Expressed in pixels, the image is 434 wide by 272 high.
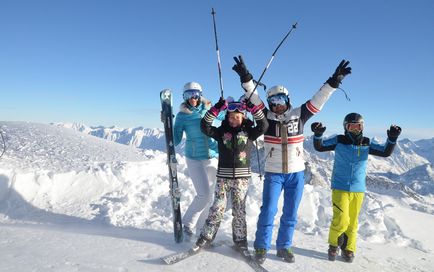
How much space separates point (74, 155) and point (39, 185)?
2361 mm

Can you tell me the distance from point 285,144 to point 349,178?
132 centimetres

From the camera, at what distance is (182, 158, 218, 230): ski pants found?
615 centimetres

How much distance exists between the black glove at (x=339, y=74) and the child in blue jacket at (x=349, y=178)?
2.38 feet

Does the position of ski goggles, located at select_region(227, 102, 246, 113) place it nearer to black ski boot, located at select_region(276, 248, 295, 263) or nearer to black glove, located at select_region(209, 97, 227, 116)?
black glove, located at select_region(209, 97, 227, 116)

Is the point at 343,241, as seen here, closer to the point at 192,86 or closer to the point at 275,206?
the point at 275,206

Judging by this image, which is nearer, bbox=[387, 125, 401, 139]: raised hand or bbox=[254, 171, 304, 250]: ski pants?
bbox=[254, 171, 304, 250]: ski pants

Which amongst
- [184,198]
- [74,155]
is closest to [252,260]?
[184,198]

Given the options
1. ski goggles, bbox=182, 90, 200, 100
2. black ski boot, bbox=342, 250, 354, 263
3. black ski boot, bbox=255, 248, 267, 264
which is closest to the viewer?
black ski boot, bbox=255, 248, 267, 264

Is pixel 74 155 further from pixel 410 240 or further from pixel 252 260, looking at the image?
pixel 410 240

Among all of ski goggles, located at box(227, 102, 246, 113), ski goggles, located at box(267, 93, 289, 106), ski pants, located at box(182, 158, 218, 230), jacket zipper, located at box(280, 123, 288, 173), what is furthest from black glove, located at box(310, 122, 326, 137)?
ski pants, located at box(182, 158, 218, 230)

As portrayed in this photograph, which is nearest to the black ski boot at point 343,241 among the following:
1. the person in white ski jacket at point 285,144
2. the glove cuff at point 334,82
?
the person in white ski jacket at point 285,144

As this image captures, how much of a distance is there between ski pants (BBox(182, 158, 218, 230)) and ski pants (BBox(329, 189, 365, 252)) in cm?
219

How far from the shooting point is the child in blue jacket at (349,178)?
5859mm

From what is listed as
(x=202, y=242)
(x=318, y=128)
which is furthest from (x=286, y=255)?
(x=318, y=128)
